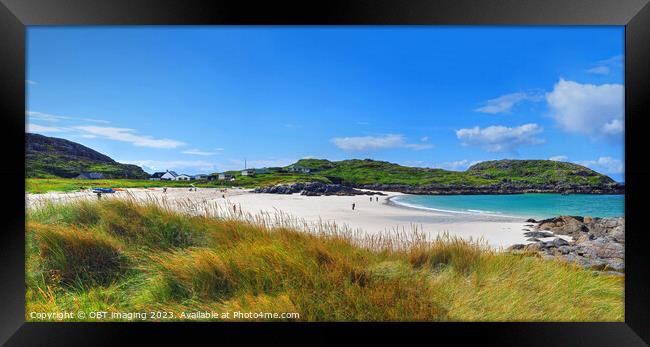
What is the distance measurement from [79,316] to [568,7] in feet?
15.6

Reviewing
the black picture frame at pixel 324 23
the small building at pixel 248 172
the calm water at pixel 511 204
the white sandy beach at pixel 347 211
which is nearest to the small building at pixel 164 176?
the white sandy beach at pixel 347 211

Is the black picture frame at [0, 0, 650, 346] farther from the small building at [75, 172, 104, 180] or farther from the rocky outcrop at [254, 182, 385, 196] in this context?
the rocky outcrop at [254, 182, 385, 196]

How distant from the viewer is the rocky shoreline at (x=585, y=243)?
9.44 feet

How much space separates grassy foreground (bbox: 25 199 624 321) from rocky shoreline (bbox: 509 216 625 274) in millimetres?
357

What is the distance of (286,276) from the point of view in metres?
2.21

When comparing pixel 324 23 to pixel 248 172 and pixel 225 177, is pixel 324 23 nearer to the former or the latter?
pixel 248 172

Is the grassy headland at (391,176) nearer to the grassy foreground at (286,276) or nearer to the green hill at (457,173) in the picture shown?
the green hill at (457,173)

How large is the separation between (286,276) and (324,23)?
7.05 feet

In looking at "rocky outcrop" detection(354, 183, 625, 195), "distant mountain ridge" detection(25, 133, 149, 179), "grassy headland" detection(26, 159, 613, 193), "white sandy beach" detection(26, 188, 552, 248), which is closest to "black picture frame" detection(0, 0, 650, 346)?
"white sandy beach" detection(26, 188, 552, 248)

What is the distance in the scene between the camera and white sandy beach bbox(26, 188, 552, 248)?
3.15m

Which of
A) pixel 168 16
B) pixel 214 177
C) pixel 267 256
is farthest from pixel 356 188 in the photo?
pixel 168 16

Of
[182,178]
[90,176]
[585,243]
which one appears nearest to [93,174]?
[90,176]

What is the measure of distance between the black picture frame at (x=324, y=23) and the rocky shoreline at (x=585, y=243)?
56 centimetres

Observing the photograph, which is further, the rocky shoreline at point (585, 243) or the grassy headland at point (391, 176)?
the grassy headland at point (391, 176)
